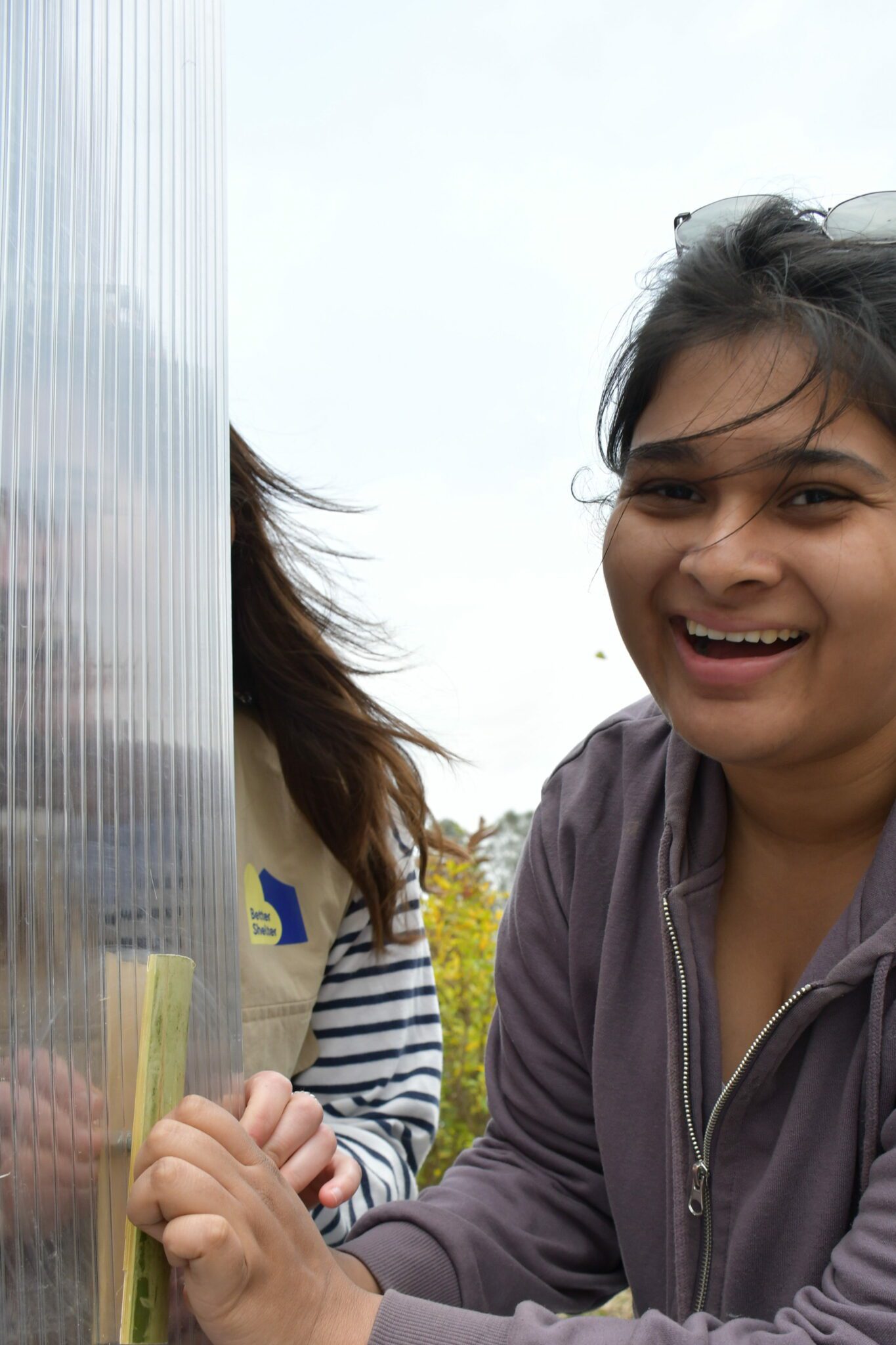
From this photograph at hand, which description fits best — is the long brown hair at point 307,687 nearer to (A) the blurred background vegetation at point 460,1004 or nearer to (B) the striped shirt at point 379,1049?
(B) the striped shirt at point 379,1049

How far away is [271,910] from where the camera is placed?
6.00ft

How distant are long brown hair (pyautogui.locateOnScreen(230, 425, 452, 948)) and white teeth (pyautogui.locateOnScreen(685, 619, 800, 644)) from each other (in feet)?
2.41

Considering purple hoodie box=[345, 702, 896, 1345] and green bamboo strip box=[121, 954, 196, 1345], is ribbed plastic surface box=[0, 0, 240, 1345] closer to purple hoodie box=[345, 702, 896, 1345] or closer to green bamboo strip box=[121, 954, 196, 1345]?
green bamboo strip box=[121, 954, 196, 1345]

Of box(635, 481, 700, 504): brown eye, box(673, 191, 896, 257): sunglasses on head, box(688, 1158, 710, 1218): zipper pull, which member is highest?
box(673, 191, 896, 257): sunglasses on head

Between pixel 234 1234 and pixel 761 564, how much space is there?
0.76m

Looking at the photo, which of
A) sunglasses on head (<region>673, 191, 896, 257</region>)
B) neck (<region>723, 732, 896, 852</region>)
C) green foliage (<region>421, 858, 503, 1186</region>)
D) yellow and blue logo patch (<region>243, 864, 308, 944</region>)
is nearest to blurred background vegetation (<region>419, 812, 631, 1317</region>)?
green foliage (<region>421, 858, 503, 1186</region>)

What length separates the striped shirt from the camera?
1852 millimetres

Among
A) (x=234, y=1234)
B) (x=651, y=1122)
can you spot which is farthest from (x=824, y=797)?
(x=234, y=1234)

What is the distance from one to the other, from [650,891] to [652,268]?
771 mm

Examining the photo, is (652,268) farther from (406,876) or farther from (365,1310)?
(365,1310)

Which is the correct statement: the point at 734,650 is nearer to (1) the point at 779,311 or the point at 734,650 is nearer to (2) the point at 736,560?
(2) the point at 736,560

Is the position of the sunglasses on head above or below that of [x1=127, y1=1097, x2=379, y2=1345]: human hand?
above

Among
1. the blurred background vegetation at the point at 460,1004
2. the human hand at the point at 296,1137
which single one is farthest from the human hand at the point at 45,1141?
the blurred background vegetation at the point at 460,1004

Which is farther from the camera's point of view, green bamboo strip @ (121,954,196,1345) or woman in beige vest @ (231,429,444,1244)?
woman in beige vest @ (231,429,444,1244)
